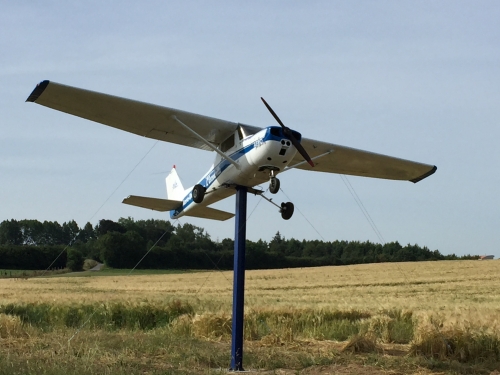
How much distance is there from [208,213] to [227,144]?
3.67 meters

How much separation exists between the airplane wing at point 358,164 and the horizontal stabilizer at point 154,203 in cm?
419

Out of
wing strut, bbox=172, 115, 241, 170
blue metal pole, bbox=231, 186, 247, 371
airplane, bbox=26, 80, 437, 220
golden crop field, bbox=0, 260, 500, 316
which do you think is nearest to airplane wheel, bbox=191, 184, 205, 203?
airplane, bbox=26, 80, 437, 220

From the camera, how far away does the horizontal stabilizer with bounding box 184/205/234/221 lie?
1723 cm

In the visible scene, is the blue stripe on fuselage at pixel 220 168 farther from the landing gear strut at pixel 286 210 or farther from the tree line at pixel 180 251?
the tree line at pixel 180 251

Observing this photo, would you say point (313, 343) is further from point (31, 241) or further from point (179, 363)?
point (31, 241)

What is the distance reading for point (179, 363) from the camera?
39.7 feet

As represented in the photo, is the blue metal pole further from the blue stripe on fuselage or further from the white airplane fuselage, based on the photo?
the blue stripe on fuselage

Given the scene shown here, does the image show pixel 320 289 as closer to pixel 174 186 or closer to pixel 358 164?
pixel 174 186


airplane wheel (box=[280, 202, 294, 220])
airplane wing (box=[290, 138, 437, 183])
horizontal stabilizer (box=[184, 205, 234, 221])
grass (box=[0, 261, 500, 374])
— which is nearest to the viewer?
grass (box=[0, 261, 500, 374])

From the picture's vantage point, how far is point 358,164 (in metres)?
16.3

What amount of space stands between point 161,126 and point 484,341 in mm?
8279

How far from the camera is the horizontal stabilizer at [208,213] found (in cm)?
1723

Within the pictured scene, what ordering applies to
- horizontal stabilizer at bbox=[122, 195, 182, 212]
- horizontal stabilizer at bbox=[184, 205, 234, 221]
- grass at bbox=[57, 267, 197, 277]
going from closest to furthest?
1. horizontal stabilizer at bbox=[184, 205, 234, 221]
2. horizontal stabilizer at bbox=[122, 195, 182, 212]
3. grass at bbox=[57, 267, 197, 277]

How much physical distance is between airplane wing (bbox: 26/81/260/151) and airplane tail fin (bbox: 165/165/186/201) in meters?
5.69
